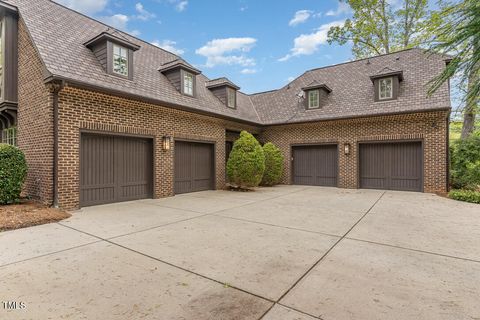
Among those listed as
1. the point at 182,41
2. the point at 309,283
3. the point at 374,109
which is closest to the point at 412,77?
the point at 374,109

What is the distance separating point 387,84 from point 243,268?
11974mm

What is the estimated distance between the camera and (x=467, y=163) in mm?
9711

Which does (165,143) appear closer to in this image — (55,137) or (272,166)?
(55,137)

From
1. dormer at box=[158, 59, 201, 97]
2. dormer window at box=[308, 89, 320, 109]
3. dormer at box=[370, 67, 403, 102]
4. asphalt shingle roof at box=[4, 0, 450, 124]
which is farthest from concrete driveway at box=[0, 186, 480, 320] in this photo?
dormer window at box=[308, 89, 320, 109]

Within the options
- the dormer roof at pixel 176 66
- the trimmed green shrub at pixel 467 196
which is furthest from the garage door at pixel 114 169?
the trimmed green shrub at pixel 467 196

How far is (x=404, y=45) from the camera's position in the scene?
1781 cm

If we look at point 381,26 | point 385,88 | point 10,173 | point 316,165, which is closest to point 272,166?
point 316,165

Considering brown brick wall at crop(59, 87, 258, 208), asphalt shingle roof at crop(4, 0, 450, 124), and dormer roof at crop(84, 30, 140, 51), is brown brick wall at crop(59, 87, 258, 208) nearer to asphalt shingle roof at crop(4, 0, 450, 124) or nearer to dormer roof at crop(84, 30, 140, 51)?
asphalt shingle roof at crop(4, 0, 450, 124)

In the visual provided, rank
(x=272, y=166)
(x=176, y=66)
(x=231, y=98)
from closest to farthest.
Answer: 1. (x=176, y=66)
2. (x=272, y=166)
3. (x=231, y=98)

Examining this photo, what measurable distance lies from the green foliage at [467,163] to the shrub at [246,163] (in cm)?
806

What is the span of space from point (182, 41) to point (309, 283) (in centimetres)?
1785

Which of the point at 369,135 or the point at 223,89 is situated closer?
the point at 369,135

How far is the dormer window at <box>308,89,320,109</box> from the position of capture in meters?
13.4

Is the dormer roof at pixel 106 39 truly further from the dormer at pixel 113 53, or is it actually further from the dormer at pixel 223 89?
the dormer at pixel 223 89
